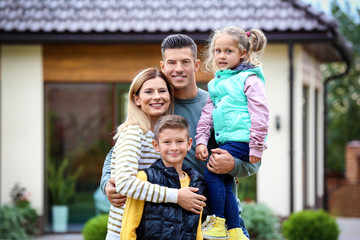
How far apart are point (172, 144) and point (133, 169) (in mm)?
230

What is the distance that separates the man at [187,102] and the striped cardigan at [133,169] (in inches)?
5.3

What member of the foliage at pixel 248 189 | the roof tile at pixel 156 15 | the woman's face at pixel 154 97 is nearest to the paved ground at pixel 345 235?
the foliage at pixel 248 189

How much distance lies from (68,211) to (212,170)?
→ 764 cm

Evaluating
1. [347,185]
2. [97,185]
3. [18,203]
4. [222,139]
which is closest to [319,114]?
[347,185]

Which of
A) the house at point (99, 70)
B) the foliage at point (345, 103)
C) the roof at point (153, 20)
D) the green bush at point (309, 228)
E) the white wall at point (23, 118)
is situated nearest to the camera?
the green bush at point (309, 228)

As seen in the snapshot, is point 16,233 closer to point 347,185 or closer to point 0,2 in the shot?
point 0,2

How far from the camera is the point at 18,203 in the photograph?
10.1m

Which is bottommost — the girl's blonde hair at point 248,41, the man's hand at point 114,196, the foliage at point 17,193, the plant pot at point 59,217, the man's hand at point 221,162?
the plant pot at point 59,217

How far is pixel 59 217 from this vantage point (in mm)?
10430

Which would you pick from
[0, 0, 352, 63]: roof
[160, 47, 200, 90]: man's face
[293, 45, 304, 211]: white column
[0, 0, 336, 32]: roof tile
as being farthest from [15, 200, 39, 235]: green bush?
[160, 47, 200, 90]: man's face

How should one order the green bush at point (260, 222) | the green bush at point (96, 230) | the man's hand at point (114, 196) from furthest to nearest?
the green bush at point (260, 222), the green bush at point (96, 230), the man's hand at point (114, 196)

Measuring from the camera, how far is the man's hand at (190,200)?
3.03m

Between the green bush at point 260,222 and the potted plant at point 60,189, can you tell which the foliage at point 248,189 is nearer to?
the green bush at point 260,222

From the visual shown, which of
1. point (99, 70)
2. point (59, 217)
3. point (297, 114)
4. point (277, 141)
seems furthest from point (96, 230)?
point (297, 114)
